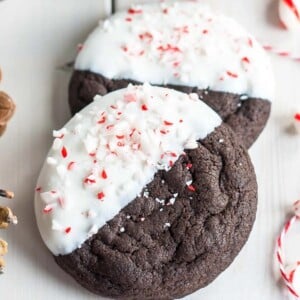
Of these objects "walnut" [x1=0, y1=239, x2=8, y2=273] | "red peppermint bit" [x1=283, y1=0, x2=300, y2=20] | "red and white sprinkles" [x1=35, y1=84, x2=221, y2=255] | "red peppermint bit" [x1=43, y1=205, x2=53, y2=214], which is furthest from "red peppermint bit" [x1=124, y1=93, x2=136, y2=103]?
"red peppermint bit" [x1=283, y1=0, x2=300, y2=20]

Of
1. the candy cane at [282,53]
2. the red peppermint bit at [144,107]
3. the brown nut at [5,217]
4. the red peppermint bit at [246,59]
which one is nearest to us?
the brown nut at [5,217]

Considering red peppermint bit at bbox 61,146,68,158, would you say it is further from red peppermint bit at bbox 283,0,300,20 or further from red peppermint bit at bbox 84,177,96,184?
red peppermint bit at bbox 283,0,300,20

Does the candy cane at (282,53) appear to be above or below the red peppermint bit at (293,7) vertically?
below

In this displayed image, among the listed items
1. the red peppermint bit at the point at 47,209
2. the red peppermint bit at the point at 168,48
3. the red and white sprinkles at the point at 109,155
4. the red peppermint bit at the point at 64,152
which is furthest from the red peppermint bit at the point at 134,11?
the red peppermint bit at the point at 47,209

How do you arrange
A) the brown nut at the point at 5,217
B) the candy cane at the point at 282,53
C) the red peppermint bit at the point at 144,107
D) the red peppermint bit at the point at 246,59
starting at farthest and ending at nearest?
the candy cane at the point at 282,53 → the red peppermint bit at the point at 246,59 → the red peppermint bit at the point at 144,107 → the brown nut at the point at 5,217

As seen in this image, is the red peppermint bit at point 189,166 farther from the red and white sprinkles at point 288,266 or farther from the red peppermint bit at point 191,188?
the red and white sprinkles at point 288,266

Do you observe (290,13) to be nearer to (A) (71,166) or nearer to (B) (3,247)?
(A) (71,166)

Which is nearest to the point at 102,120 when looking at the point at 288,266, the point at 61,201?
the point at 61,201
